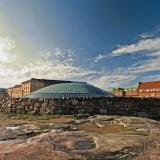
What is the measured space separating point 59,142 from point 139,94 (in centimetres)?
7473

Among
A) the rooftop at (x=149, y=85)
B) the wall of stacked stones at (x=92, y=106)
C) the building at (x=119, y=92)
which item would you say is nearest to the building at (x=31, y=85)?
the building at (x=119, y=92)

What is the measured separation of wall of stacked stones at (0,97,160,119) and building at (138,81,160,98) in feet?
201

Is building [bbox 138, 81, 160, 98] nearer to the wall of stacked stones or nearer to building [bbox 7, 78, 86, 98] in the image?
building [bbox 7, 78, 86, 98]

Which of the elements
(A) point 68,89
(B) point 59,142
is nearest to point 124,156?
(B) point 59,142

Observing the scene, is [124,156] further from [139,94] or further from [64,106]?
[139,94]

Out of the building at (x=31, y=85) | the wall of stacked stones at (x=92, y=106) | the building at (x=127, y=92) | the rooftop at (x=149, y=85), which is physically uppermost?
the building at (x=31, y=85)

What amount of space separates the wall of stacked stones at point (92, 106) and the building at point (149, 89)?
61.2m

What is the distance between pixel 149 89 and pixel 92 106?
6695 cm

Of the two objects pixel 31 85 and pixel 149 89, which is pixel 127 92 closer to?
pixel 149 89

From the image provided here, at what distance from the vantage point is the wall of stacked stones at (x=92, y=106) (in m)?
8.10

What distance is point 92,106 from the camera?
8.20 metres

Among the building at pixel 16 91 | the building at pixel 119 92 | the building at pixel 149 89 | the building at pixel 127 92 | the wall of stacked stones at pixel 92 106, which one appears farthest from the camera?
the building at pixel 16 91

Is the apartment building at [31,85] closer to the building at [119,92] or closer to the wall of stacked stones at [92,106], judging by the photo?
the building at [119,92]

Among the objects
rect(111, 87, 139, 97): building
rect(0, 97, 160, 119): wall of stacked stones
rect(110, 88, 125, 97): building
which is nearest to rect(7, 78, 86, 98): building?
rect(110, 88, 125, 97): building
